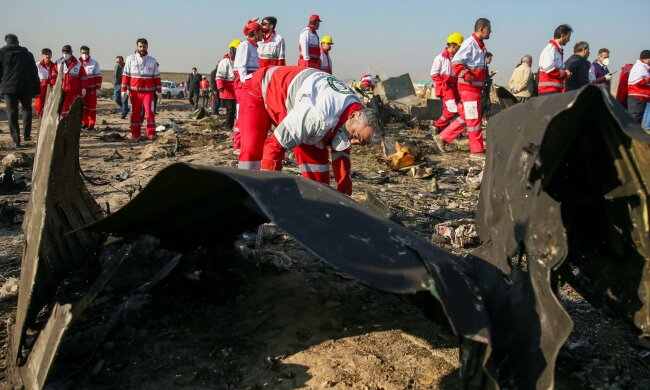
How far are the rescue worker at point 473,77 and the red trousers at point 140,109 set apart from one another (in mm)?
5938

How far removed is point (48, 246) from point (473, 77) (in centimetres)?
638


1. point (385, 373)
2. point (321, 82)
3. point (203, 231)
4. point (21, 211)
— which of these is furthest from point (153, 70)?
point (385, 373)

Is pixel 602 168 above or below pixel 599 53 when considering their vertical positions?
below

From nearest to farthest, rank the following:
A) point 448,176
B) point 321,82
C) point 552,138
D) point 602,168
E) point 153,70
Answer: point 552,138
point 602,168
point 321,82
point 448,176
point 153,70

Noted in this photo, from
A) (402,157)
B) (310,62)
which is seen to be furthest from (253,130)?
(310,62)

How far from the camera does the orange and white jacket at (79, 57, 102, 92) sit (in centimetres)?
1238

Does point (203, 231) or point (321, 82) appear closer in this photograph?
point (203, 231)

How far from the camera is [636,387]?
2396 mm

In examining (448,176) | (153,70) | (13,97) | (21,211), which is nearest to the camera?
(21,211)

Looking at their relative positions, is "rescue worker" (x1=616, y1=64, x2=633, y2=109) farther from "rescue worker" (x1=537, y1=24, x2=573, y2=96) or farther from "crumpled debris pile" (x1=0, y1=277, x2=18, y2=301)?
"crumpled debris pile" (x1=0, y1=277, x2=18, y2=301)

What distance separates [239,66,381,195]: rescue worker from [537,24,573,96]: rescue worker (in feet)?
18.2

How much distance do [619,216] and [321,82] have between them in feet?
7.20

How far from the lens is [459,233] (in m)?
4.39

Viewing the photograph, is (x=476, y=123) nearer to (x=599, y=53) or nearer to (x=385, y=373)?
(x=385, y=373)
